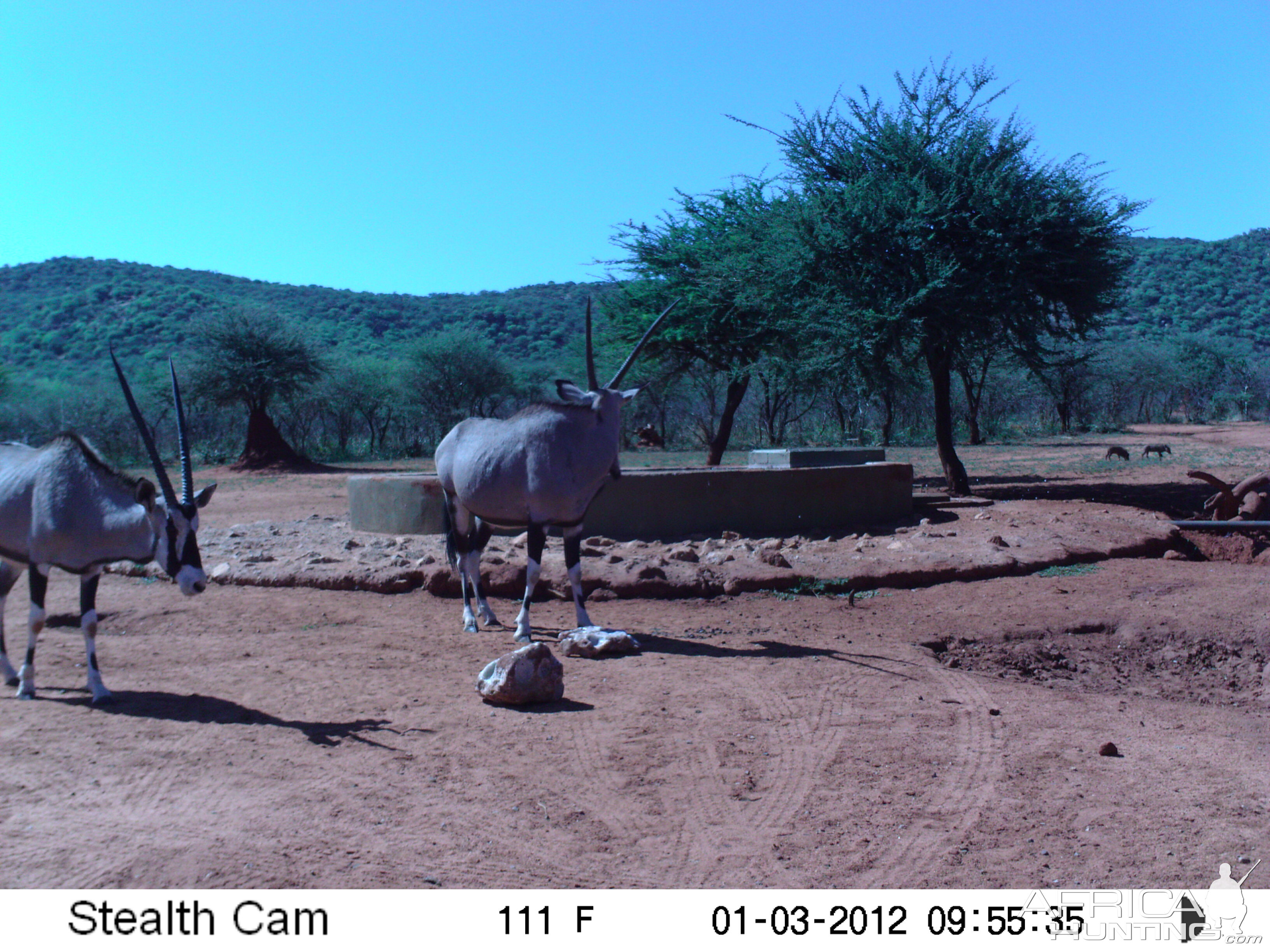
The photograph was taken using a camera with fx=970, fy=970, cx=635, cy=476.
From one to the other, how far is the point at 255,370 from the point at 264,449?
3.28 meters

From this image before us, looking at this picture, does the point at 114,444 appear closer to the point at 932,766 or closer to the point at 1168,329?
the point at 932,766

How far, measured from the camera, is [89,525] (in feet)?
18.7

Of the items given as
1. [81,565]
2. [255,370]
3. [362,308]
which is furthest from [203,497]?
[362,308]

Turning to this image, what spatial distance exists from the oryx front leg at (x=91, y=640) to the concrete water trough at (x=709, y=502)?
5.92 metres

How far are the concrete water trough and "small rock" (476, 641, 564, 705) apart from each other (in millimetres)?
5424

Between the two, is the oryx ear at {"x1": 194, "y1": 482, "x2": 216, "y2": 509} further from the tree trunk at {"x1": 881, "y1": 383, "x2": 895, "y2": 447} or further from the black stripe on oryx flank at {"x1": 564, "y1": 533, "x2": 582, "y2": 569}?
the tree trunk at {"x1": 881, "y1": 383, "x2": 895, "y2": 447}

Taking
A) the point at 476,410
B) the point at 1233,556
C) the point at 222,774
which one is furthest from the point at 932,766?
the point at 476,410

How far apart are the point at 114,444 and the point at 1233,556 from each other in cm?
3602

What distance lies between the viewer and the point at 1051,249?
52.1 feet

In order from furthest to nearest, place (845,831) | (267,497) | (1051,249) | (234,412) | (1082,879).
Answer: (234,412)
(267,497)
(1051,249)
(845,831)
(1082,879)

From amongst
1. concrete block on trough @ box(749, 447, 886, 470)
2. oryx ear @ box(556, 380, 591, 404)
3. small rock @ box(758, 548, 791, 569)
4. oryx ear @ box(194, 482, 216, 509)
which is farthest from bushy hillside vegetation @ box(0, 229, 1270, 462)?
oryx ear @ box(194, 482, 216, 509)

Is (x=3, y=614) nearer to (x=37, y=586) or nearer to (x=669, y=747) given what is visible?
(x=37, y=586)

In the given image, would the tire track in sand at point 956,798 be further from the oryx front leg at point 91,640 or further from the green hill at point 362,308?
the green hill at point 362,308

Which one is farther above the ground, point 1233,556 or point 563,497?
point 563,497
